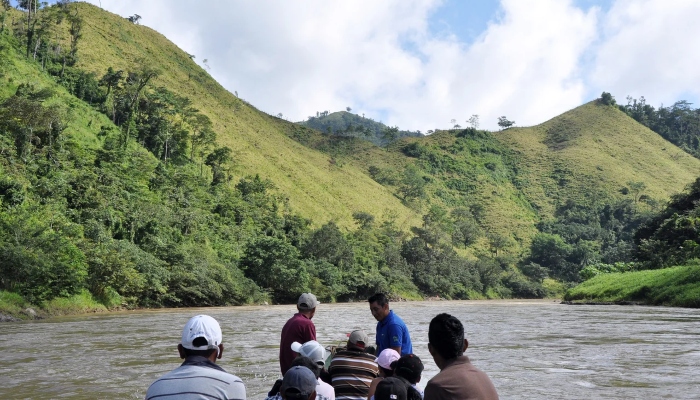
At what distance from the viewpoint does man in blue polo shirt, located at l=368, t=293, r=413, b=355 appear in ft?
24.5

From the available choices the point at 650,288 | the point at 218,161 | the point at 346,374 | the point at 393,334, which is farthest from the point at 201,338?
the point at 218,161

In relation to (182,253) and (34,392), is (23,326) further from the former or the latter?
(182,253)

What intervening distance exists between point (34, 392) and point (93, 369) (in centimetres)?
304

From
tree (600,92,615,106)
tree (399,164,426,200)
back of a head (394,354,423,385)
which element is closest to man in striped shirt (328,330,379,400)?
back of a head (394,354,423,385)

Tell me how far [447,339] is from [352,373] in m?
2.65

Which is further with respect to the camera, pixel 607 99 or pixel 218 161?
pixel 607 99

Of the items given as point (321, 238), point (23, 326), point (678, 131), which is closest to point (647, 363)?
point (23, 326)

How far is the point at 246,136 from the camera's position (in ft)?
314

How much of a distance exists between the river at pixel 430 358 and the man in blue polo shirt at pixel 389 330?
424cm

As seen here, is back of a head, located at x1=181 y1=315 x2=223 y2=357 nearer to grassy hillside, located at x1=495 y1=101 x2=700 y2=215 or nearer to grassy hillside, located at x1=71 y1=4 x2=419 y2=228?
grassy hillside, located at x1=71 y1=4 x2=419 y2=228

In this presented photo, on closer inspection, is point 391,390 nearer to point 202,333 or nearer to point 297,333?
point 202,333

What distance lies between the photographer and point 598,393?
36.9ft

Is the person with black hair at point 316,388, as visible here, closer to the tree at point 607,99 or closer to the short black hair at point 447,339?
the short black hair at point 447,339

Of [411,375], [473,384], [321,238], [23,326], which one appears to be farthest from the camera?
[321,238]
